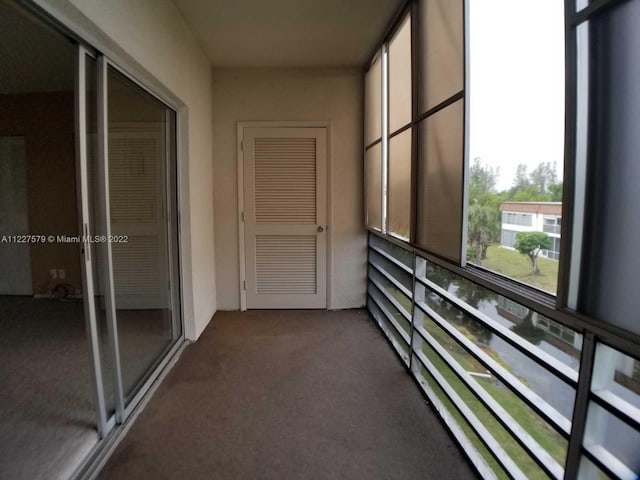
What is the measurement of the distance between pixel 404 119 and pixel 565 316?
1.76 m

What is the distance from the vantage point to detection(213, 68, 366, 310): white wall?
11.7 feet

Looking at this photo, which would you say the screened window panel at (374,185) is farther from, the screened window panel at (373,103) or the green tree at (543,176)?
the green tree at (543,176)

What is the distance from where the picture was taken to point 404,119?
7.86ft

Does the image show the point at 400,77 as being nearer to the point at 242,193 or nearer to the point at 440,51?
the point at 440,51

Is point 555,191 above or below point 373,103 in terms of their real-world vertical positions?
below

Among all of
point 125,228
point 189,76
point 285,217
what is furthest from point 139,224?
point 285,217

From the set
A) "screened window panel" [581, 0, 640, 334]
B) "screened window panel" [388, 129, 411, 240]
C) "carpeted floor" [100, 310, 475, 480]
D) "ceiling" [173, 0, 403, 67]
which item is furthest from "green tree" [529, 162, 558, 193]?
"ceiling" [173, 0, 403, 67]

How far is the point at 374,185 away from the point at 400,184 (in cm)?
79

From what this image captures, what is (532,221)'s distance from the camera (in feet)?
3.79

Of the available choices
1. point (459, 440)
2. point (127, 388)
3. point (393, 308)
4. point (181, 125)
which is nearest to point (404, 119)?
point (393, 308)

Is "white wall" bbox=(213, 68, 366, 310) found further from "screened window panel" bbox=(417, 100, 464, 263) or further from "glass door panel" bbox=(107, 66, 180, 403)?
"screened window panel" bbox=(417, 100, 464, 263)

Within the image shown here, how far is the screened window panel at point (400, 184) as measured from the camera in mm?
2348

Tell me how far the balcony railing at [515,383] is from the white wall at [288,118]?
1.39m

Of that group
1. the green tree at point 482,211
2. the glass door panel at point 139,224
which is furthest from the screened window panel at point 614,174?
the glass door panel at point 139,224
